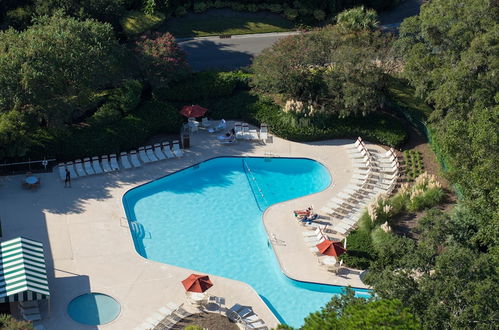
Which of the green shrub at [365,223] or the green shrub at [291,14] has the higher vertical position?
the green shrub at [291,14]

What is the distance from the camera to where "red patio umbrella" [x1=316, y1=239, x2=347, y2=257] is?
3812 centimetres

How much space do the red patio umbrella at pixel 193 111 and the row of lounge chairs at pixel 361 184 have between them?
32.6ft

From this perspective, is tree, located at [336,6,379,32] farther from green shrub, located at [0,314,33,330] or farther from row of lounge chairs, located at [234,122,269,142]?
green shrub, located at [0,314,33,330]

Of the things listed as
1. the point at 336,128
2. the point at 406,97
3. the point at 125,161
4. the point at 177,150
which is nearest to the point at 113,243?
the point at 125,161

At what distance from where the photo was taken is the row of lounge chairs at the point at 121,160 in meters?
44.8

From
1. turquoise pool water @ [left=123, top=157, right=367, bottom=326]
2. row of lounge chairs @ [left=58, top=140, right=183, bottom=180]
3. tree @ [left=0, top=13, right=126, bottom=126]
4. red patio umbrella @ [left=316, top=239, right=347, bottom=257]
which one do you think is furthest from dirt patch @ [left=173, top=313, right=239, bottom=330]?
tree @ [left=0, top=13, right=126, bottom=126]

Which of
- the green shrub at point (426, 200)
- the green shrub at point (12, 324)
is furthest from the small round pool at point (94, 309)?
the green shrub at point (426, 200)

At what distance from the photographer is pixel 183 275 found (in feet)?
123

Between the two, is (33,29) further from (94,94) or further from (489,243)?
(489,243)

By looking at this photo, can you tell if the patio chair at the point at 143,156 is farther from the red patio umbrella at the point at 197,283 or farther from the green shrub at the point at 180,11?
the green shrub at the point at 180,11

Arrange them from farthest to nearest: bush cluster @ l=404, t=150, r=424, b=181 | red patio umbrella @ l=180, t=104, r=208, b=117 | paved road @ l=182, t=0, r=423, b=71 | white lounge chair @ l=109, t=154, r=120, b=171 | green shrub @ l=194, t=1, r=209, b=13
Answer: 1. green shrub @ l=194, t=1, r=209, b=13
2. paved road @ l=182, t=0, r=423, b=71
3. red patio umbrella @ l=180, t=104, r=208, b=117
4. bush cluster @ l=404, t=150, r=424, b=181
5. white lounge chair @ l=109, t=154, r=120, b=171

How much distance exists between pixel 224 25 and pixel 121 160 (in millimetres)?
21213

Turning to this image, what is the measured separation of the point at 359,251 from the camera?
1538 inches

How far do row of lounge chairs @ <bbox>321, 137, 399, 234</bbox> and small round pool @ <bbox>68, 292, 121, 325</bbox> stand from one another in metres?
12.8
